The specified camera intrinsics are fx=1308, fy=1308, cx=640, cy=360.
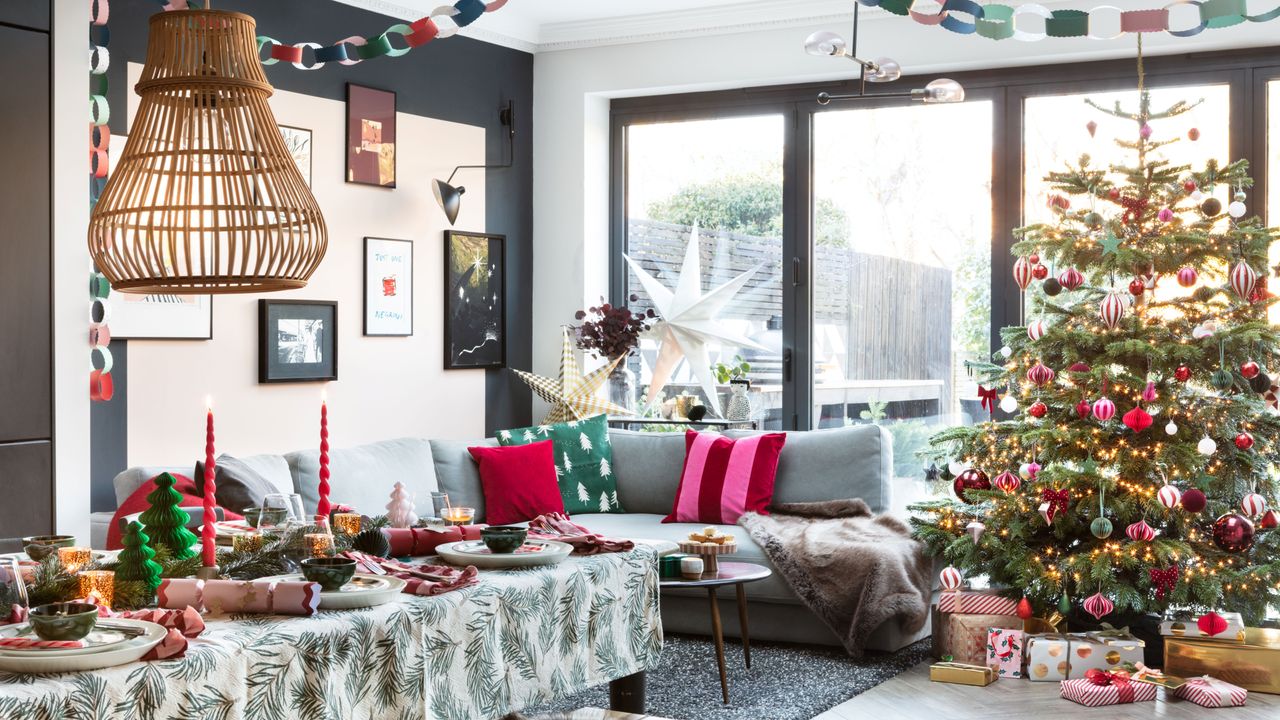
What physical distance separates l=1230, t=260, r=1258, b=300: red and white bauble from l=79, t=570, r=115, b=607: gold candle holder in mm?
3743

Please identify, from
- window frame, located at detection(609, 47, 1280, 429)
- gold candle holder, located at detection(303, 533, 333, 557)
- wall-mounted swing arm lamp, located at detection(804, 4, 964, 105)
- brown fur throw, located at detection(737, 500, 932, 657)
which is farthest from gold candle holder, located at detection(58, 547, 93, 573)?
window frame, located at detection(609, 47, 1280, 429)

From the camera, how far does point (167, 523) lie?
2.29 metres

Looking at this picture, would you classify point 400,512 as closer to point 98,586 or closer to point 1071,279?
point 98,586

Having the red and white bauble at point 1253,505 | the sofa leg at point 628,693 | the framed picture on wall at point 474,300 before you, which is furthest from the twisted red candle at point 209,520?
the framed picture on wall at point 474,300

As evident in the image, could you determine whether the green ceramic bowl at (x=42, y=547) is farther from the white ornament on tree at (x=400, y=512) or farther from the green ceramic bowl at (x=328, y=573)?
the white ornament on tree at (x=400, y=512)

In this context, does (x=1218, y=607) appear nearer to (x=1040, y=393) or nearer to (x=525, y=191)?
(x=1040, y=393)

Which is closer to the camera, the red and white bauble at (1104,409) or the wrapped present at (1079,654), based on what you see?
the wrapped present at (1079,654)

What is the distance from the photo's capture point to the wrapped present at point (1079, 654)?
4.29 meters

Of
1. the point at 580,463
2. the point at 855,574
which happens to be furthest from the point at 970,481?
the point at 580,463

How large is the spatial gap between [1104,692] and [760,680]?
1079 millimetres

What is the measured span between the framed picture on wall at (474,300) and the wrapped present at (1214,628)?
3307 millimetres

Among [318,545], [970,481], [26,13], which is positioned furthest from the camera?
[970,481]

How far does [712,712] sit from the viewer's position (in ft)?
13.0

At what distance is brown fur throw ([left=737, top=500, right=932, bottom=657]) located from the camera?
457 cm
